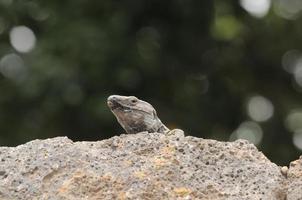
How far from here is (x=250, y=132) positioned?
49.0 ft

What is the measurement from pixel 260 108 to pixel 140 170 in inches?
398

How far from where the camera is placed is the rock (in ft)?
18.1

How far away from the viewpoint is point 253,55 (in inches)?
626

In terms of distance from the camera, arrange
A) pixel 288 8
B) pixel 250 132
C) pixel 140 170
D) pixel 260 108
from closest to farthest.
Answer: pixel 140 170 < pixel 250 132 < pixel 260 108 < pixel 288 8

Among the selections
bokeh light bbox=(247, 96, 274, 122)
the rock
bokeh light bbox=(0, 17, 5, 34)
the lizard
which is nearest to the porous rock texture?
the rock

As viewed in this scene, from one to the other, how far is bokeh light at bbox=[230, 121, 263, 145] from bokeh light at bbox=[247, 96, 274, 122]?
0.63ft

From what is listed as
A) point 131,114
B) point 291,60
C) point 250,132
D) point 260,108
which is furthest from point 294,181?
point 291,60

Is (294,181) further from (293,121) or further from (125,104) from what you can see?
(293,121)

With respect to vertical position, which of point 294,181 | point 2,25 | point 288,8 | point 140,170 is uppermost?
point 288,8

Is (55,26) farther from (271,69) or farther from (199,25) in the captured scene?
(271,69)

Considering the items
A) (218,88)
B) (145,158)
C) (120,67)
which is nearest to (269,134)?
(218,88)

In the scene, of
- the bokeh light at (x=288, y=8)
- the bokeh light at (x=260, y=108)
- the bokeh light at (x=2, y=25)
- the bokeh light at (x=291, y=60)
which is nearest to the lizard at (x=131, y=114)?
the bokeh light at (x=2, y=25)

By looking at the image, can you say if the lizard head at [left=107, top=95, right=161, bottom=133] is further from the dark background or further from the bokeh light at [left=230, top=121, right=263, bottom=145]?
the bokeh light at [left=230, top=121, right=263, bottom=145]

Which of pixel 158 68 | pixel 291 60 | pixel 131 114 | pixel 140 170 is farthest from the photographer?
pixel 291 60
